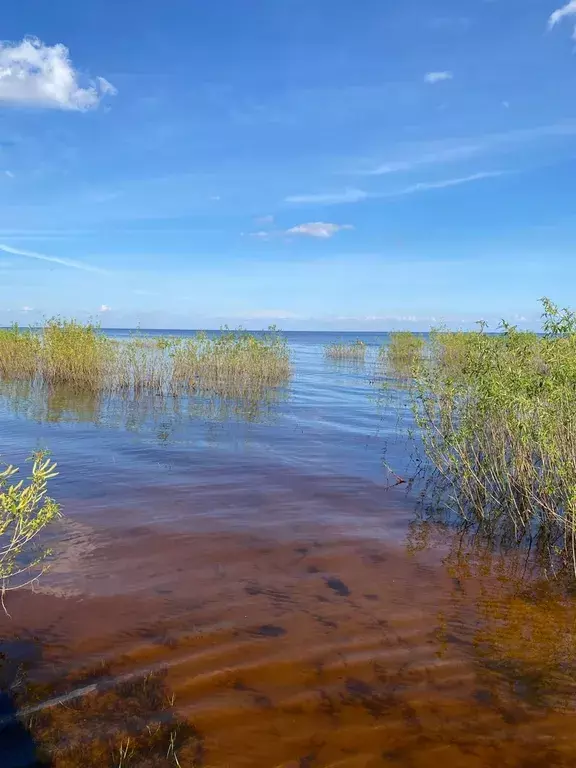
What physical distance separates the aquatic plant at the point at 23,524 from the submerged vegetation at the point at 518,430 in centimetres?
589

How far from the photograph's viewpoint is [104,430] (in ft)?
50.4

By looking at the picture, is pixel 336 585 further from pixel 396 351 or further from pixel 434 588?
pixel 396 351

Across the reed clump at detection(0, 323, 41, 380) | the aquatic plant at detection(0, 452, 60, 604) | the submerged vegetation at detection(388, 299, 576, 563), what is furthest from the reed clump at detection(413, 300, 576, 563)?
the reed clump at detection(0, 323, 41, 380)

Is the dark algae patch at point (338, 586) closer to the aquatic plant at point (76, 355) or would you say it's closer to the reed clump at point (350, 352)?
the aquatic plant at point (76, 355)

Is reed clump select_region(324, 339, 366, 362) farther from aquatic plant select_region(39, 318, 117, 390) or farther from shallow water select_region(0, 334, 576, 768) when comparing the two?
shallow water select_region(0, 334, 576, 768)

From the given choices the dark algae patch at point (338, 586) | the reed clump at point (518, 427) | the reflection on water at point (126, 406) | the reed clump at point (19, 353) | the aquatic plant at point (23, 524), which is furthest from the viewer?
the reed clump at point (19, 353)

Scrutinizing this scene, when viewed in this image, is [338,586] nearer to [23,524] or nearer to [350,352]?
[23,524]

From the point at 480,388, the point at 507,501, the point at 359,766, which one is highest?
the point at 480,388

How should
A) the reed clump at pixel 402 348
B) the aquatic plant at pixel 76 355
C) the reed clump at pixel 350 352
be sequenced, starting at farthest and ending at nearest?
the reed clump at pixel 350 352 < the reed clump at pixel 402 348 < the aquatic plant at pixel 76 355

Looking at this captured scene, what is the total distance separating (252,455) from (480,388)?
6131 mm

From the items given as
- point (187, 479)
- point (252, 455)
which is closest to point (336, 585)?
point (187, 479)

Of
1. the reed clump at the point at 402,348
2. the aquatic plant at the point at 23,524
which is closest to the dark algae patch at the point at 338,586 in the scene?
the aquatic plant at the point at 23,524

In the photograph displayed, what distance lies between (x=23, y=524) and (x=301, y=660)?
4103mm

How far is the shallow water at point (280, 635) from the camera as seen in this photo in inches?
167
